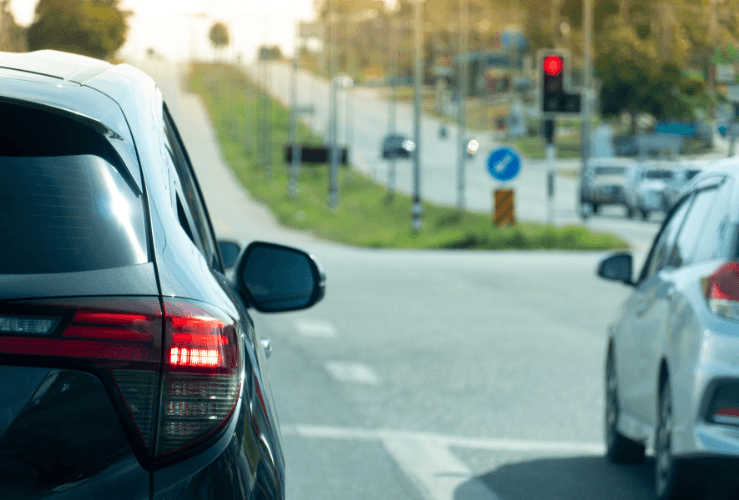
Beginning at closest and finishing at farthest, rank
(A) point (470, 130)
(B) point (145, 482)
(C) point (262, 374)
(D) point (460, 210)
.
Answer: (B) point (145, 482) < (C) point (262, 374) < (D) point (460, 210) < (A) point (470, 130)

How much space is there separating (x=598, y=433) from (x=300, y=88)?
530ft

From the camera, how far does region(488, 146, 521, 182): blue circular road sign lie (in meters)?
31.4

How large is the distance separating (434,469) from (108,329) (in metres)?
4.52

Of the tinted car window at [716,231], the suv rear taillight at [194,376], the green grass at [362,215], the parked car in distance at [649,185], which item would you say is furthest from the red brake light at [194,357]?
the parked car in distance at [649,185]

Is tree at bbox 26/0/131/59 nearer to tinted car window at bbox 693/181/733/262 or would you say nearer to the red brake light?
tinted car window at bbox 693/181/733/262

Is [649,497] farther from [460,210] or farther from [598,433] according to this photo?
[460,210]

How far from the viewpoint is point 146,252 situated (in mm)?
2328

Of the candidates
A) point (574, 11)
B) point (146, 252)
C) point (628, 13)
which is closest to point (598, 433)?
point (146, 252)

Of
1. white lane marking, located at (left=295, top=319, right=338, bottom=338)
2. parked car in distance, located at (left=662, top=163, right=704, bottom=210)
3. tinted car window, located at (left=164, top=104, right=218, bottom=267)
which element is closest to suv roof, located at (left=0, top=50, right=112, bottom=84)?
tinted car window, located at (left=164, top=104, right=218, bottom=267)

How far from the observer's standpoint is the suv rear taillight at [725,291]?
15.9ft

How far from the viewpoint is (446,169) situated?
8956 cm

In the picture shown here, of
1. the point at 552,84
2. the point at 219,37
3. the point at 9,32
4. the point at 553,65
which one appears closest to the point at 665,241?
the point at 9,32

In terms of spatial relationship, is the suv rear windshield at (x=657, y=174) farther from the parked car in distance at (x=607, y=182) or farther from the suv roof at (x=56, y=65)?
the suv roof at (x=56, y=65)

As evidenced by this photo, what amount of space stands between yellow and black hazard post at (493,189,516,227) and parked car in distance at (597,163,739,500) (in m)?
28.2
